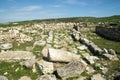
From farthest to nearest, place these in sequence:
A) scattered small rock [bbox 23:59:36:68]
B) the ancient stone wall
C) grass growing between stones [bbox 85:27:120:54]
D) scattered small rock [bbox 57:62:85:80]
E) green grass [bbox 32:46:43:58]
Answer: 1. the ancient stone wall
2. grass growing between stones [bbox 85:27:120:54]
3. green grass [bbox 32:46:43:58]
4. scattered small rock [bbox 23:59:36:68]
5. scattered small rock [bbox 57:62:85:80]

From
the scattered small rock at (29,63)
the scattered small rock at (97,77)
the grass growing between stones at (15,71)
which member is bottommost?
the scattered small rock at (97,77)

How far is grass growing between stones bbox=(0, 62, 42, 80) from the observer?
31.1ft

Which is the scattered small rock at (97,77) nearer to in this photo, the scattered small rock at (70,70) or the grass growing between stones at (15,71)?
the scattered small rock at (70,70)

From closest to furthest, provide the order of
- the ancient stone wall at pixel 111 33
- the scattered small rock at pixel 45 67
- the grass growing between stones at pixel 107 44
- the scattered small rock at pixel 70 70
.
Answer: the scattered small rock at pixel 70 70
the scattered small rock at pixel 45 67
the grass growing between stones at pixel 107 44
the ancient stone wall at pixel 111 33

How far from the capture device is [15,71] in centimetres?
985

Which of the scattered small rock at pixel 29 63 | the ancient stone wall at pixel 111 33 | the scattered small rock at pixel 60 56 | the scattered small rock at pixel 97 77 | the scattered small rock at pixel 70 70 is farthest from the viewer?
the ancient stone wall at pixel 111 33

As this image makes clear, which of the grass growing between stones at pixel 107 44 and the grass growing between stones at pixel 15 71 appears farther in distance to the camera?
the grass growing between stones at pixel 107 44

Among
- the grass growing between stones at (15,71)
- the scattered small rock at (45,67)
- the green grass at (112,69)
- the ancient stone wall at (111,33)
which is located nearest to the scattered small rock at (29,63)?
the grass growing between stones at (15,71)

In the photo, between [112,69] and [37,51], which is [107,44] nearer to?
[37,51]

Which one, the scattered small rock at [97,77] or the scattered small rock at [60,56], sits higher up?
the scattered small rock at [60,56]

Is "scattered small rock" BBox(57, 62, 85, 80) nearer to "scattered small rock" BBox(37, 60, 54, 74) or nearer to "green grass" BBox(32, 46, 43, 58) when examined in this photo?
"scattered small rock" BBox(37, 60, 54, 74)

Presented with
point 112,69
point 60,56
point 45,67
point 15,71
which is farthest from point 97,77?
point 15,71

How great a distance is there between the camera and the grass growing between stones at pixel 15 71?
948cm

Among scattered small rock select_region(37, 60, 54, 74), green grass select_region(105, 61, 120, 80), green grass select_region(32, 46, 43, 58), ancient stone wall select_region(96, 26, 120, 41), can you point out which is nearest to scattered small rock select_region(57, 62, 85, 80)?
scattered small rock select_region(37, 60, 54, 74)
